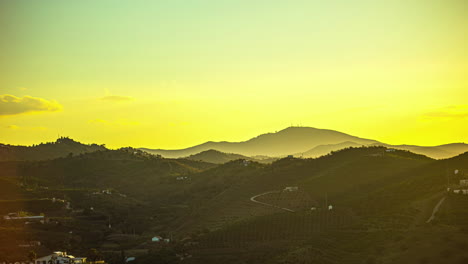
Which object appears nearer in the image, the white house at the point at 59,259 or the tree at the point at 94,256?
the white house at the point at 59,259

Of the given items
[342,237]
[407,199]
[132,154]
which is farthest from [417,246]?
[132,154]

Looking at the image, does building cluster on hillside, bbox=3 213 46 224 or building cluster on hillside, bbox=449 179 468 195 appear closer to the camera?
building cluster on hillside, bbox=449 179 468 195

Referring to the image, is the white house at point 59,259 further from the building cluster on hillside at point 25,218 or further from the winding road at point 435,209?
the winding road at point 435,209

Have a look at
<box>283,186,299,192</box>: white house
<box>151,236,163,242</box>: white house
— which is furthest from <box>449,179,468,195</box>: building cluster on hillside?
<box>151,236,163,242</box>: white house

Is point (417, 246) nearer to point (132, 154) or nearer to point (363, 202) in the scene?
point (363, 202)

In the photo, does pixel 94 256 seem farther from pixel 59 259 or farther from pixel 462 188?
pixel 462 188

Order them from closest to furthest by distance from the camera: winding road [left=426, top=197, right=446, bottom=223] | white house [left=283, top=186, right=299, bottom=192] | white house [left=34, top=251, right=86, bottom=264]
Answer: winding road [left=426, top=197, right=446, bottom=223] → white house [left=34, top=251, right=86, bottom=264] → white house [left=283, top=186, right=299, bottom=192]

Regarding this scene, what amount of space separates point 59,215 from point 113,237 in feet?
47.8

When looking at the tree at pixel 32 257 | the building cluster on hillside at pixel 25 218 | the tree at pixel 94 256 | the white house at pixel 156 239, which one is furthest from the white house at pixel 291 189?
the tree at pixel 32 257

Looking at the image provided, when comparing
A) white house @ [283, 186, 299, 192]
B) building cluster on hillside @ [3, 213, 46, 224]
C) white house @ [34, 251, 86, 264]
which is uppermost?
white house @ [283, 186, 299, 192]

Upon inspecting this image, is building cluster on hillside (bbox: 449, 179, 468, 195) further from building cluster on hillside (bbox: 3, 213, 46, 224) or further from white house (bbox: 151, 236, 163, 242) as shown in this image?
building cluster on hillside (bbox: 3, 213, 46, 224)

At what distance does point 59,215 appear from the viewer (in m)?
108

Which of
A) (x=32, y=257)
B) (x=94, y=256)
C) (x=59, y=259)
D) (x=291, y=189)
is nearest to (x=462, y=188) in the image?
(x=291, y=189)

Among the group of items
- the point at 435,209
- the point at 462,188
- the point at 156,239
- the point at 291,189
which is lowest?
the point at 156,239
